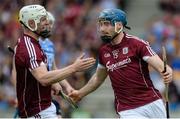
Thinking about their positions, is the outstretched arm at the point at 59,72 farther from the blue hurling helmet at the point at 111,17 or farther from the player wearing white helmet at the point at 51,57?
the player wearing white helmet at the point at 51,57

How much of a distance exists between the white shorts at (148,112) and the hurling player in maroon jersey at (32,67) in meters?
0.98

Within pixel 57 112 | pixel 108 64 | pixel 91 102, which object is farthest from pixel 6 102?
Answer: pixel 108 64

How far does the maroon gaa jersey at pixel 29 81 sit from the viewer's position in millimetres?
10859

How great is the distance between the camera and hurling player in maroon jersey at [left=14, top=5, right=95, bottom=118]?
1086cm

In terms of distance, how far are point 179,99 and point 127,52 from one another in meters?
5.87

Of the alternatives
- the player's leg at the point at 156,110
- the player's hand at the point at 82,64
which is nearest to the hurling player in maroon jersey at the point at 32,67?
the player's hand at the point at 82,64

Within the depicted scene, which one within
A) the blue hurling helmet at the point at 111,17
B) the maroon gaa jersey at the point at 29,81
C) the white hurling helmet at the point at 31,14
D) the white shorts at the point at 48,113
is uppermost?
the white hurling helmet at the point at 31,14

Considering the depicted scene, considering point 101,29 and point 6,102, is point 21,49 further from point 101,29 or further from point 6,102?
point 6,102

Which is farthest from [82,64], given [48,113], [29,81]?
[48,113]

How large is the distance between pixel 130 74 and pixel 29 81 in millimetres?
1291

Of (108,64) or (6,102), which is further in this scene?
(6,102)

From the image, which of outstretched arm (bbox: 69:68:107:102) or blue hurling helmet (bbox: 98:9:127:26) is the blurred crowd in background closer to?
outstretched arm (bbox: 69:68:107:102)

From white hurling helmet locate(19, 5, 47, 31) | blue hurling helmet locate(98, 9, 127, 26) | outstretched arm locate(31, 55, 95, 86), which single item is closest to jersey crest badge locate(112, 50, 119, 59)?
blue hurling helmet locate(98, 9, 127, 26)

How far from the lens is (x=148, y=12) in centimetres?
2039
